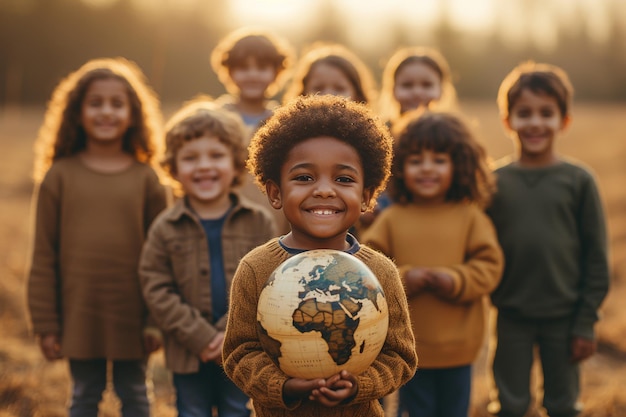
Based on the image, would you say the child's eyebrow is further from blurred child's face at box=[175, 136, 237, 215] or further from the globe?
blurred child's face at box=[175, 136, 237, 215]

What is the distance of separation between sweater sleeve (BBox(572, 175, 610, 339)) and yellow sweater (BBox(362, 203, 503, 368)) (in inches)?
28.2

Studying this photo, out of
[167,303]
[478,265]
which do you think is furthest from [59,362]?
[478,265]

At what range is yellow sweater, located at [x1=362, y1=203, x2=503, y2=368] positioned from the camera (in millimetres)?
4539

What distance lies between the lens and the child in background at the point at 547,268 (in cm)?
490

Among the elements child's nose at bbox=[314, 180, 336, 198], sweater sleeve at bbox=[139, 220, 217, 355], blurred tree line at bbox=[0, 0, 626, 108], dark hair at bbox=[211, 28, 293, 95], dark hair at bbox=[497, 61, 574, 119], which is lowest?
sweater sleeve at bbox=[139, 220, 217, 355]

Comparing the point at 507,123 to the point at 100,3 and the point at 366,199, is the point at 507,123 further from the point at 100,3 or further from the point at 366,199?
the point at 100,3

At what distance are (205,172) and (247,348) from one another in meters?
1.71

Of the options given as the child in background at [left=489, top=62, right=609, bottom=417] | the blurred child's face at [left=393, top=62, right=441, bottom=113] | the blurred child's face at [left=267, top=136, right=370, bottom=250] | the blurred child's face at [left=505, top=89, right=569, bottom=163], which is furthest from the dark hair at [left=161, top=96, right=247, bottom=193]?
the blurred child's face at [left=505, top=89, right=569, bottom=163]

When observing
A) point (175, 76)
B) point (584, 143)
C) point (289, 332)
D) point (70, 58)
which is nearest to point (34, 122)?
point (70, 58)

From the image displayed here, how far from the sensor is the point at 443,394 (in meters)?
4.68

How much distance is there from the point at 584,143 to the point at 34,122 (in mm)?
23469

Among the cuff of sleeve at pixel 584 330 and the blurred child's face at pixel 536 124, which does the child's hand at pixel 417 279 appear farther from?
the blurred child's face at pixel 536 124

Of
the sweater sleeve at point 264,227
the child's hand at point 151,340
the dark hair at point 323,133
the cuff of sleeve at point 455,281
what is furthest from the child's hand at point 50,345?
the cuff of sleeve at point 455,281

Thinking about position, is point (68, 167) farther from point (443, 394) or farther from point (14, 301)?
point (14, 301)
